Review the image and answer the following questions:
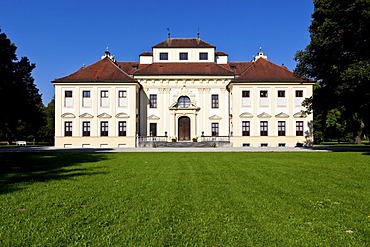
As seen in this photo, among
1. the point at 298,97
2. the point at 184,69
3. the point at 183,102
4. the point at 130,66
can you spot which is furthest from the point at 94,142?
the point at 298,97

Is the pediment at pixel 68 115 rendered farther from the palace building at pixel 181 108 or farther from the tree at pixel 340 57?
the tree at pixel 340 57

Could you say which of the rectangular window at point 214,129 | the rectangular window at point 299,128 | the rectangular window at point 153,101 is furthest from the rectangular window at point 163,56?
the rectangular window at point 299,128

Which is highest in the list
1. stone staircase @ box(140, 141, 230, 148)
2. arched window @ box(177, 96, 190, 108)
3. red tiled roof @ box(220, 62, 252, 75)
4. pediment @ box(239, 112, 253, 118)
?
red tiled roof @ box(220, 62, 252, 75)

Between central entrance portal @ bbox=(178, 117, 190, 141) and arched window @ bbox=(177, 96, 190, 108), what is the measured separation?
1.67 meters

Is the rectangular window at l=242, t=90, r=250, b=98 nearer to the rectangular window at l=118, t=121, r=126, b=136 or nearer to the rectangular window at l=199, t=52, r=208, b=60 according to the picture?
the rectangular window at l=199, t=52, r=208, b=60

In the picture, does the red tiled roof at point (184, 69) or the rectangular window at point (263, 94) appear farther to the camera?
the red tiled roof at point (184, 69)

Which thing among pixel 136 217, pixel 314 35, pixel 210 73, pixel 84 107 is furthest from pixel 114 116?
pixel 136 217

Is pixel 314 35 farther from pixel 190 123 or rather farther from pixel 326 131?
pixel 326 131

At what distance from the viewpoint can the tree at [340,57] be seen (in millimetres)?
19844

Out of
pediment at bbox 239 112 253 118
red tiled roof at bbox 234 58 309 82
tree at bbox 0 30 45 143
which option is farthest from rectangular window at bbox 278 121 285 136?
tree at bbox 0 30 45 143

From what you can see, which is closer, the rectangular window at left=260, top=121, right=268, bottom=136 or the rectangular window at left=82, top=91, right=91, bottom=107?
the rectangular window at left=82, top=91, right=91, bottom=107

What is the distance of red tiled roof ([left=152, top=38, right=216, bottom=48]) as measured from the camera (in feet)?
143

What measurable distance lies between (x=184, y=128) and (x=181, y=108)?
2.64 m

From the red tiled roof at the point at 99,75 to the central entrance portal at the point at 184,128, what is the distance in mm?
8228
